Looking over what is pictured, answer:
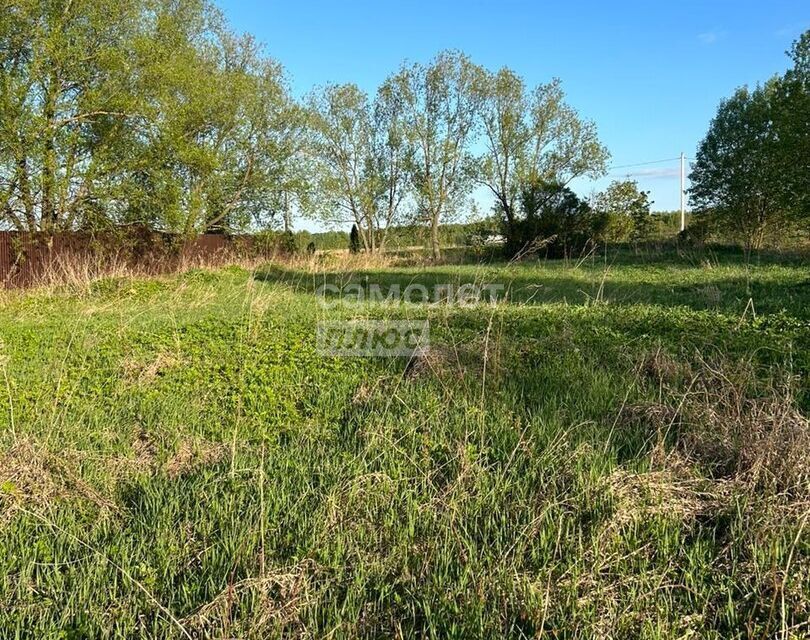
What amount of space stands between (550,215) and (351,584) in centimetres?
2291

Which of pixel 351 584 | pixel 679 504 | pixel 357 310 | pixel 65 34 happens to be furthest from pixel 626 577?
pixel 65 34

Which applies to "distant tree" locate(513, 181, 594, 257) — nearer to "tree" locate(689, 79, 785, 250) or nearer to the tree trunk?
the tree trunk

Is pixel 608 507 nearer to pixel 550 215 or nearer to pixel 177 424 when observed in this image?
pixel 177 424

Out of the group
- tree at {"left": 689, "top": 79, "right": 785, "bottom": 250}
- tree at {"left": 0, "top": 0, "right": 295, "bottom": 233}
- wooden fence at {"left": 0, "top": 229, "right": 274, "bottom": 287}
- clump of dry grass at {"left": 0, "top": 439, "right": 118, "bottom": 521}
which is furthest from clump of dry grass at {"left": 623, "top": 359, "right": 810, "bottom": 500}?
tree at {"left": 689, "top": 79, "right": 785, "bottom": 250}

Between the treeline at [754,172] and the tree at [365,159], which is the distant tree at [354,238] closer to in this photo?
the tree at [365,159]

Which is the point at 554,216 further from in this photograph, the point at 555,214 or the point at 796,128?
the point at 796,128

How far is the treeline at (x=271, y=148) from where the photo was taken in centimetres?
1123

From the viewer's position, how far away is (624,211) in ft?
78.6

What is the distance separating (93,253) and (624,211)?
73.2 ft

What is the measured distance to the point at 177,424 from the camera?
3129mm

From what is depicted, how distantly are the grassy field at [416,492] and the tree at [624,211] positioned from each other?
66.1 ft

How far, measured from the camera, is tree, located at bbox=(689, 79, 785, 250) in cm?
2169

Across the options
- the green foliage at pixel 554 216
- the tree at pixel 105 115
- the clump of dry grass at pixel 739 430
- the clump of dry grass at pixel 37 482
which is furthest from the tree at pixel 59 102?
the green foliage at pixel 554 216

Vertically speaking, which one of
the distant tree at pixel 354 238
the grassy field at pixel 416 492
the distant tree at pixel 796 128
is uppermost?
the distant tree at pixel 796 128
